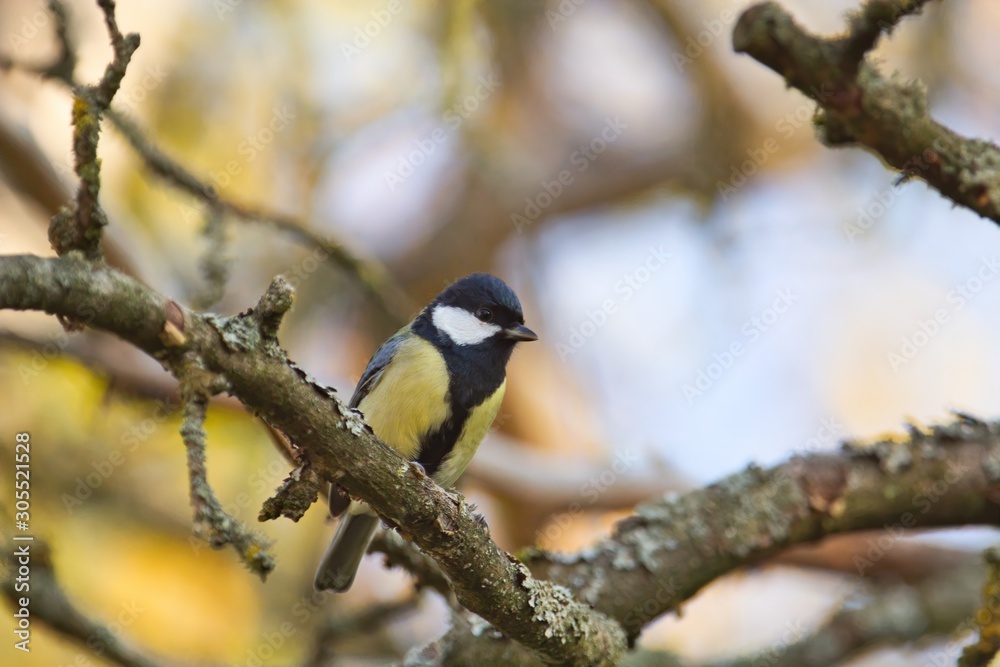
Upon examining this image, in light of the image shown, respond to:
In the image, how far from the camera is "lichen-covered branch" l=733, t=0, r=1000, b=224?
2.44 metres

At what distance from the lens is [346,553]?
3.68 metres

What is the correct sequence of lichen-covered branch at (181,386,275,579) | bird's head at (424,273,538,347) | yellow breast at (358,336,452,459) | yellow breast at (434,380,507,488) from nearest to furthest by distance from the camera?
1. lichen-covered branch at (181,386,275,579)
2. yellow breast at (358,336,452,459)
3. yellow breast at (434,380,507,488)
4. bird's head at (424,273,538,347)

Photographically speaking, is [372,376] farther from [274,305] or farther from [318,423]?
[274,305]

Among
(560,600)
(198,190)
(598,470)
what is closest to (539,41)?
(598,470)

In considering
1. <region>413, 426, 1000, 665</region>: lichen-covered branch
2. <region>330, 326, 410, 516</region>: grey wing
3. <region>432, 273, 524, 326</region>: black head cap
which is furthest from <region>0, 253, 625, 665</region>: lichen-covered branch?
<region>432, 273, 524, 326</region>: black head cap

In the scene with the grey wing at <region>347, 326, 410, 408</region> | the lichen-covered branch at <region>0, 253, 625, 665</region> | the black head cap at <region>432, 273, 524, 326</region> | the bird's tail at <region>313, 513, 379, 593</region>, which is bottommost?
the lichen-covered branch at <region>0, 253, 625, 665</region>

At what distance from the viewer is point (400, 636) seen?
539 cm

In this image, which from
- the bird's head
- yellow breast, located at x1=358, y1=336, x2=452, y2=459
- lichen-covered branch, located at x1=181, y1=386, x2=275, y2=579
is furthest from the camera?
the bird's head

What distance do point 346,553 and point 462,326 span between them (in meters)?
1.08

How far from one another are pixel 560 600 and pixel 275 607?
3932 mm

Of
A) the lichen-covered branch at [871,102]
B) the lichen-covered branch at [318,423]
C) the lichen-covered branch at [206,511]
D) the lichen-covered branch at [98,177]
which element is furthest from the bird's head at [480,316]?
the lichen-covered branch at [206,511]

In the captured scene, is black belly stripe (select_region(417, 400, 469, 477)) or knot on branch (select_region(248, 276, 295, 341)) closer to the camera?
knot on branch (select_region(248, 276, 295, 341))

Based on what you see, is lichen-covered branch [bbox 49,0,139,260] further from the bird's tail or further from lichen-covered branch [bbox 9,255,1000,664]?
the bird's tail

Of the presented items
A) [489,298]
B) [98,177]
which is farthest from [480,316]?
[98,177]
